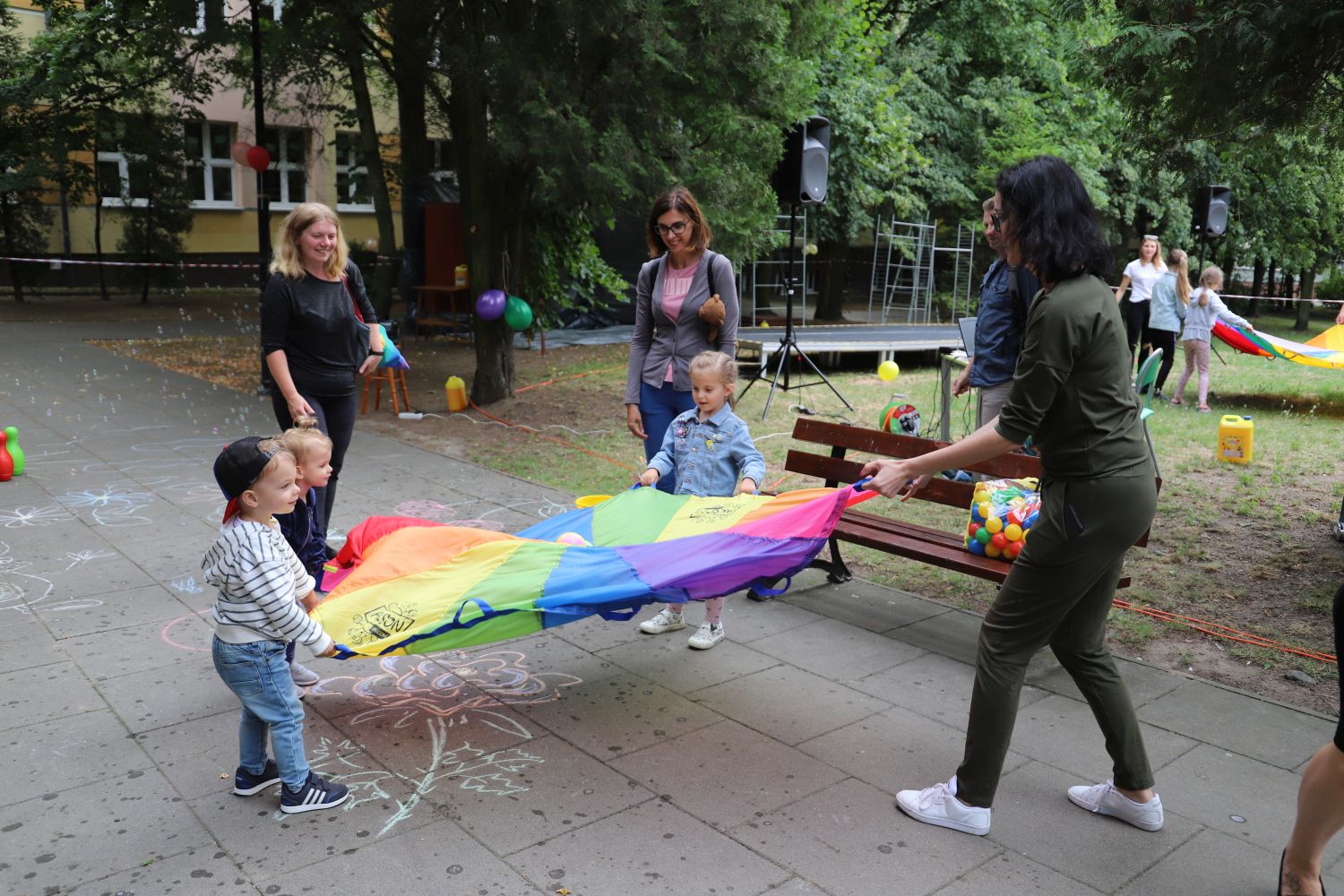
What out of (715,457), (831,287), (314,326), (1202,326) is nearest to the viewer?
(715,457)

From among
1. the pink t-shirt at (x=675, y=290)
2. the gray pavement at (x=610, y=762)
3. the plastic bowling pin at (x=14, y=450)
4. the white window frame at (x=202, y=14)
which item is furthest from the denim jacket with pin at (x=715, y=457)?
the white window frame at (x=202, y=14)

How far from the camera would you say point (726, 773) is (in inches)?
144

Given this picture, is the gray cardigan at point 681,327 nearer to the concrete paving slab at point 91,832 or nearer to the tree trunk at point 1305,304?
the concrete paving slab at point 91,832

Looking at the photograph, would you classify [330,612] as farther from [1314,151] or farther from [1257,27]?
[1314,151]

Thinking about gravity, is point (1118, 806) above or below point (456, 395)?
below

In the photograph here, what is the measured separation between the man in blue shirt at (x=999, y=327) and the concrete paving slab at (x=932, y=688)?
5.11ft

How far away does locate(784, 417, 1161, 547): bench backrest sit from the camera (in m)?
5.00

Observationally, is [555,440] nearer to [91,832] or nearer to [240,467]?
[240,467]

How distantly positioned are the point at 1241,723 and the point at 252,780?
3.61 meters

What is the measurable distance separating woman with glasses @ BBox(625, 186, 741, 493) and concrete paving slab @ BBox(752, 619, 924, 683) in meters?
0.89

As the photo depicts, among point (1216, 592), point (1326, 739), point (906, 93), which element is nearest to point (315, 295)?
point (1326, 739)

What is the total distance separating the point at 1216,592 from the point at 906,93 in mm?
18904

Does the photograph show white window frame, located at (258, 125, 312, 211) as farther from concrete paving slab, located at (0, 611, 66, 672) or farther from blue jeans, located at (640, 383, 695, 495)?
blue jeans, located at (640, 383, 695, 495)

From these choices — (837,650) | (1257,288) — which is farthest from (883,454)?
(1257,288)
